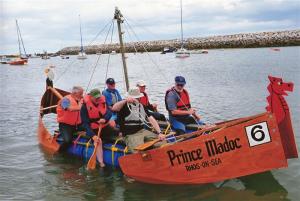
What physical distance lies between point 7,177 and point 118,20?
17.2 ft

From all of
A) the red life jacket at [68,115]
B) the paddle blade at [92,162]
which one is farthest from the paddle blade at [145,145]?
the red life jacket at [68,115]

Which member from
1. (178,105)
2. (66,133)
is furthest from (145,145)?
(66,133)

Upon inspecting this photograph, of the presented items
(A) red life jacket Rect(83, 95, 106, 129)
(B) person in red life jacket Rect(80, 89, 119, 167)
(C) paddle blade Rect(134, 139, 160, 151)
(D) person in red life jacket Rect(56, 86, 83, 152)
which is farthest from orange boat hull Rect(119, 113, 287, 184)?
(D) person in red life jacket Rect(56, 86, 83, 152)

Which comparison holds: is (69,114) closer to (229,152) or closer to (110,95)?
(110,95)

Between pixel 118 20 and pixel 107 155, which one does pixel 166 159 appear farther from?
pixel 118 20

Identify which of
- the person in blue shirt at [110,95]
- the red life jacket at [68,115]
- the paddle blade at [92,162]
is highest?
the person in blue shirt at [110,95]

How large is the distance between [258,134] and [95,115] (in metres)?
3.99

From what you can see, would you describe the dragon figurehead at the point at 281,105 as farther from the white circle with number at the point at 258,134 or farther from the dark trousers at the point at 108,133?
the dark trousers at the point at 108,133

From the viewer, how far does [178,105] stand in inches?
363

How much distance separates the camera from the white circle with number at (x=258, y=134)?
273 inches

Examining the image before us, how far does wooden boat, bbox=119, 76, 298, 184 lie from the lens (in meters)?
6.98

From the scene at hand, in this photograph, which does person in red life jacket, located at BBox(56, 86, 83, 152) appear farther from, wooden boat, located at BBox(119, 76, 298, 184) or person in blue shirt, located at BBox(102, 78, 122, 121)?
wooden boat, located at BBox(119, 76, 298, 184)

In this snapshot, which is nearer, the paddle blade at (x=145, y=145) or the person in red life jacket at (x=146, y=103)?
the paddle blade at (x=145, y=145)

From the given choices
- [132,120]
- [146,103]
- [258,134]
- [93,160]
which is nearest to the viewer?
[258,134]
